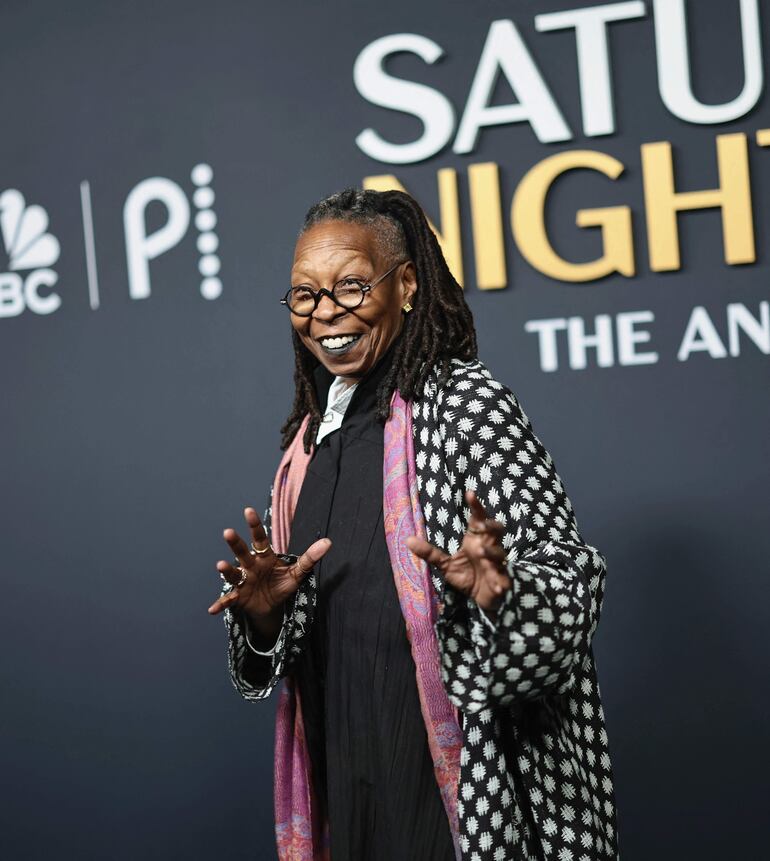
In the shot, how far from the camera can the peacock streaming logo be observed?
2.76 meters

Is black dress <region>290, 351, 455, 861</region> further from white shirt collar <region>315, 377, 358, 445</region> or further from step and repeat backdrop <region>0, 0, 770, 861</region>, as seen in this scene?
step and repeat backdrop <region>0, 0, 770, 861</region>

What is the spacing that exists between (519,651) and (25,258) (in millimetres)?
2057

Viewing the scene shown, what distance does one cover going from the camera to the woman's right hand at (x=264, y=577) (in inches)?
60.8

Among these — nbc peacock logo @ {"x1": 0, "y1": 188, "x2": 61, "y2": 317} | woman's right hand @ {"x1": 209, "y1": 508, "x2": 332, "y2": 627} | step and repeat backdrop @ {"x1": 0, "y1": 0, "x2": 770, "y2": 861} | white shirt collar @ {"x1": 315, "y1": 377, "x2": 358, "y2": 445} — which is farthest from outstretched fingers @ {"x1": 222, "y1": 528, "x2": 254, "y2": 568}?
nbc peacock logo @ {"x1": 0, "y1": 188, "x2": 61, "y2": 317}

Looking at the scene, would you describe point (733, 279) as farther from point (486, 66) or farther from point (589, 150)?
point (486, 66)

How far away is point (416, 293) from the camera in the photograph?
5.40 ft

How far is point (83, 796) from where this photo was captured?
115 inches

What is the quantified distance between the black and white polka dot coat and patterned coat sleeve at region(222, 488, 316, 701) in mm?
238

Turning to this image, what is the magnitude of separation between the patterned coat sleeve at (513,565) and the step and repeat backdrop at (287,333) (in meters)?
1.01

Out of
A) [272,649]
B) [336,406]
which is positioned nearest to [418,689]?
[272,649]

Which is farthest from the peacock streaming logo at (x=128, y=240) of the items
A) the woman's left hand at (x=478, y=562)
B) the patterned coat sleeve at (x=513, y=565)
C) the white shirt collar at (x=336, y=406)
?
the woman's left hand at (x=478, y=562)

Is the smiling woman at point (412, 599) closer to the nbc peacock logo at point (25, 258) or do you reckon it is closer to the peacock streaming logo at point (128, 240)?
the peacock streaming logo at point (128, 240)

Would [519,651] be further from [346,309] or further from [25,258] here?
[25,258]

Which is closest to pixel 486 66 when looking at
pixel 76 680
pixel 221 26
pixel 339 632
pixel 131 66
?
pixel 221 26
